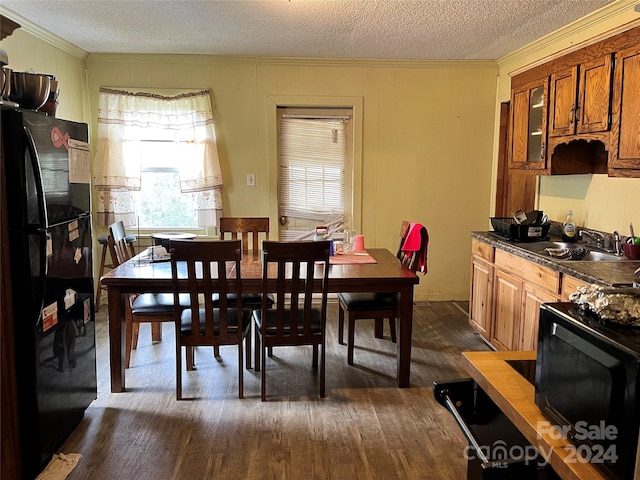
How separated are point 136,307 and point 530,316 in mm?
2547

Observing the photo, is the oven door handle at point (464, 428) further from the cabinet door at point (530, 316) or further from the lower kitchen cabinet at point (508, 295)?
the cabinet door at point (530, 316)

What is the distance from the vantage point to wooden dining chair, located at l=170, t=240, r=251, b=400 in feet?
9.18

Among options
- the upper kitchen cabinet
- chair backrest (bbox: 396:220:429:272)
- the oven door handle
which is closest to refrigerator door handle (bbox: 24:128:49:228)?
the oven door handle

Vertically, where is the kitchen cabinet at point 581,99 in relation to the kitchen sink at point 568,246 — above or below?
above

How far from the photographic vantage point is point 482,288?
13.0 ft

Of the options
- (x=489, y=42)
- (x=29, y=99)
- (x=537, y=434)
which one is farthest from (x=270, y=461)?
(x=489, y=42)

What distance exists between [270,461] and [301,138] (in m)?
3.34

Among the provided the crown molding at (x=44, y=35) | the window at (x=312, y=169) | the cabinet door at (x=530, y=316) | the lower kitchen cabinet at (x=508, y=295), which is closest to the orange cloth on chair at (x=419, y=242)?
the lower kitchen cabinet at (x=508, y=295)

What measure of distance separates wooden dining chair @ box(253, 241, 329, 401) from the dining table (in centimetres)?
12

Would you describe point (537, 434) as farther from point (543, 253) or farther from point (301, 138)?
point (301, 138)

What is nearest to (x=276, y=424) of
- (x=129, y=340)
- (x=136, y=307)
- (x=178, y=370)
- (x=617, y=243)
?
(x=178, y=370)

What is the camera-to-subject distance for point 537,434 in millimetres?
1129

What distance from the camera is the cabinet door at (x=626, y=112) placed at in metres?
2.66

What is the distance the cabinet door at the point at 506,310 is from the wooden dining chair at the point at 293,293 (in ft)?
4.40
